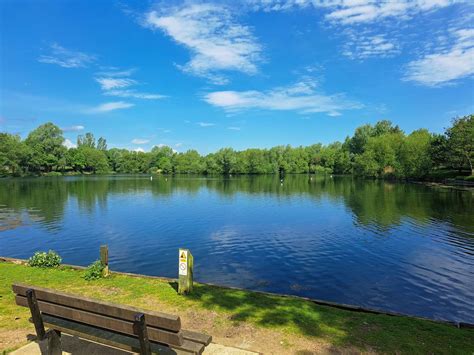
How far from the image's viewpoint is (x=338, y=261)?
18.4 meters

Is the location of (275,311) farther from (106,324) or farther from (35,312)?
(35,312)

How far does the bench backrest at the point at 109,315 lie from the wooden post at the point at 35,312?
0.12m

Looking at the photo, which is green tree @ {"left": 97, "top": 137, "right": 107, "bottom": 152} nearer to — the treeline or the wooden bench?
the treeline

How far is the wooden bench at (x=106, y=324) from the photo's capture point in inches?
179

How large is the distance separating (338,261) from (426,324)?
396 inches

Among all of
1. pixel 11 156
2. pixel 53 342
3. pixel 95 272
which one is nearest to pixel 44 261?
pixel 95 272

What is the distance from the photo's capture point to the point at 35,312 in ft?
17.5

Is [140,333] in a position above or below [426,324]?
above

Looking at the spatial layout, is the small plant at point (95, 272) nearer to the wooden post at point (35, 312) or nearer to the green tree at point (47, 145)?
the wooden post at point (35, 312)

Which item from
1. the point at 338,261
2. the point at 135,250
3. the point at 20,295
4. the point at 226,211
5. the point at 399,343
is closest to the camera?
the point at 20,295

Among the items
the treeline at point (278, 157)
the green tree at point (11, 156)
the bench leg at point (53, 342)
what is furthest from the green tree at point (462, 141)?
the green tree at point (11, 156)

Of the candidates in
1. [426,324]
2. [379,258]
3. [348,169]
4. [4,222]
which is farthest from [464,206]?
[348,169]

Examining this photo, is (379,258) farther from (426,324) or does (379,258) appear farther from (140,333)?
(140,333)

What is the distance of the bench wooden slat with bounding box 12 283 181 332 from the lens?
4.51 meters
